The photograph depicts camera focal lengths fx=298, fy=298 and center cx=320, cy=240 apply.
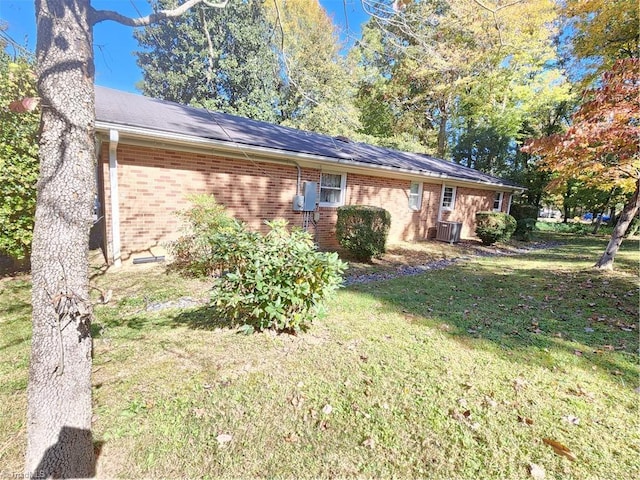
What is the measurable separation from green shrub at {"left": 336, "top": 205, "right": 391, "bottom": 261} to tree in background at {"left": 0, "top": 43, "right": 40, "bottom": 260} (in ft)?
21.0

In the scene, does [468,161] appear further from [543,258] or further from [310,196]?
[310,196]

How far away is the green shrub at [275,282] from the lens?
10.8ft

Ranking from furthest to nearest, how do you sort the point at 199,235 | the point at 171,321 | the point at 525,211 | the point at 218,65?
the point at 218,65, the point at 525,211, the point at 199,235, the point at 171,321

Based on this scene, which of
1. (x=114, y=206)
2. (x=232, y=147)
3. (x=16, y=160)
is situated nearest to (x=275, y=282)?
(x=114, y=206)

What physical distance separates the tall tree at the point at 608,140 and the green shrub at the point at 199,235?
23.9 feet

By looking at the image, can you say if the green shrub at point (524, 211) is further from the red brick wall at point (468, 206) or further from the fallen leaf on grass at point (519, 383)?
the fallen leaf on grass at point (519, 383)

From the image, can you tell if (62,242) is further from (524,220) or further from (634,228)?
(634,228)

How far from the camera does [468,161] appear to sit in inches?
880

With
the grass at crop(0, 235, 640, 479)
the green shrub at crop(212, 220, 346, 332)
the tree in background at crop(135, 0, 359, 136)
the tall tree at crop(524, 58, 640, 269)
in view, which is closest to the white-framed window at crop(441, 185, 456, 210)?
the tall tree at crop(524, 58, 640, 269)

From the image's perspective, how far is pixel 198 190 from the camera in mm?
7141

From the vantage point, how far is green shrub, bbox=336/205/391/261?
308 inches

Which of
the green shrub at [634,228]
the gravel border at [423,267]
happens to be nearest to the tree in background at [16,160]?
the gravel border at [423,267]

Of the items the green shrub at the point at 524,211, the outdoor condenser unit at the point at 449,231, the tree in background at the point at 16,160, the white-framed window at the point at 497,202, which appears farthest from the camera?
the green shrub at the point at 524,211

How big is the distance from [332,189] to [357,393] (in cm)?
760
